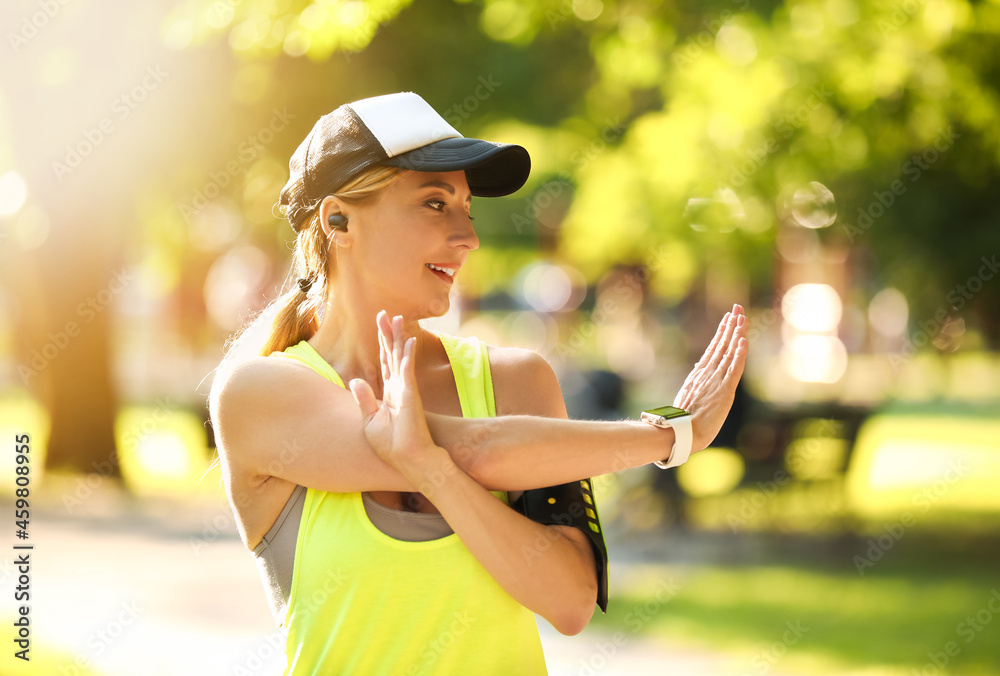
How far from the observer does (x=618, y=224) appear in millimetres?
12453

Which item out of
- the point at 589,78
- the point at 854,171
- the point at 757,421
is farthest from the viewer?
the point at 589,78

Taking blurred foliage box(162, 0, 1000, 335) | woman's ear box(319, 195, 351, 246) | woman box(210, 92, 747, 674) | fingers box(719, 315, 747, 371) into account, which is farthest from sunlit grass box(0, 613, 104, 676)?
fingers box(719, 315, 747, 371)

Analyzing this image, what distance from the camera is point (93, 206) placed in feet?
34.6

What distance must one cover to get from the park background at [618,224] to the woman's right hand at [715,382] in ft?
10.6

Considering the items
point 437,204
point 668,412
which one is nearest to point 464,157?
point 437,204

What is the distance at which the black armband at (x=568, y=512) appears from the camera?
2166 mm

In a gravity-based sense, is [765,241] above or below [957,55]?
below

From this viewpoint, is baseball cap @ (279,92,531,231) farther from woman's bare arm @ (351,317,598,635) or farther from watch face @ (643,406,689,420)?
watch face @ (643,406,689,420)

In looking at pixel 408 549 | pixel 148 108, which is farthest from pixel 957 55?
pixel 408 549

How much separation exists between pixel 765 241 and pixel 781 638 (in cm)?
543

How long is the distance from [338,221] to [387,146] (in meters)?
0.23

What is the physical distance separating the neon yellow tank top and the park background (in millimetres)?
3486

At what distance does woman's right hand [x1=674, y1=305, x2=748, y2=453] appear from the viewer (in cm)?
222

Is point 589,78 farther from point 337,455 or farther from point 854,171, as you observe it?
point 337,455
